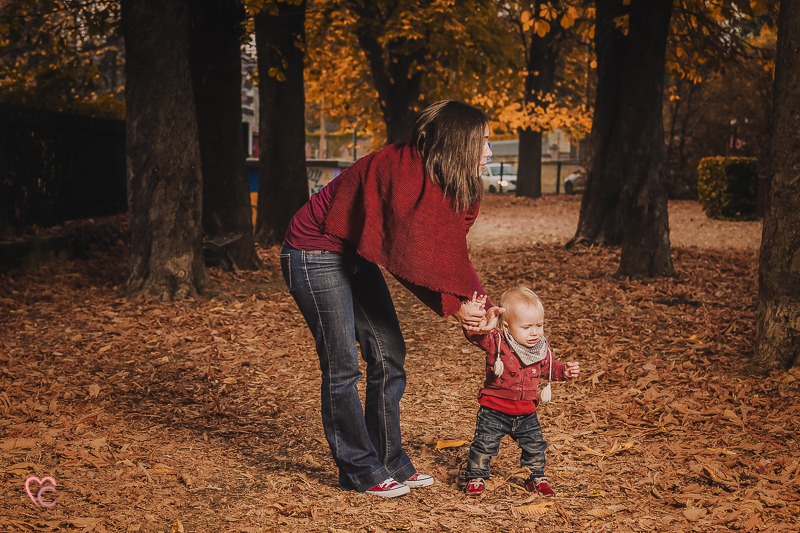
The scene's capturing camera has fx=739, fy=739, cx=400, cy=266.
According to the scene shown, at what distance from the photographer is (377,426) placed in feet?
11.4

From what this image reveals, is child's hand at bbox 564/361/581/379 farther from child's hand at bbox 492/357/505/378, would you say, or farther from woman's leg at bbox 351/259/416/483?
woman's leg at bbox 351/259/416/483

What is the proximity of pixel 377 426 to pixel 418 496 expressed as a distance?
40cm

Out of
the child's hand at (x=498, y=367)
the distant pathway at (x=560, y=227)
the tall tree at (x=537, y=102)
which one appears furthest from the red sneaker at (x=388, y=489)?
the tall tree at (x=537, y=102)

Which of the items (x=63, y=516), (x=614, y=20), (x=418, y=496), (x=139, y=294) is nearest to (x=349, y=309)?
(x=418, y=496)

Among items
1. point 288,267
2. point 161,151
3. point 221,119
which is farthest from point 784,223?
point 221,119

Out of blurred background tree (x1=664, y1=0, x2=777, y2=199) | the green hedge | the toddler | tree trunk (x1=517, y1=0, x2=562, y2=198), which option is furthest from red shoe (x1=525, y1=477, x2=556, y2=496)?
tree trunk (x1=517, y1=0, x2=562, y2=198)

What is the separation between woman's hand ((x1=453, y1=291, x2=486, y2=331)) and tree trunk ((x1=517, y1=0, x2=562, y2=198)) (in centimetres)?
2115

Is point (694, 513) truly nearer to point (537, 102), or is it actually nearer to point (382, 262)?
point (382, 262)

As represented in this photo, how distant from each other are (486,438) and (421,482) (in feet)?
1.31

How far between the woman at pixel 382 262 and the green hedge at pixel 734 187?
15.7 meters

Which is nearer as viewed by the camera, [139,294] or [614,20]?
[139,294]

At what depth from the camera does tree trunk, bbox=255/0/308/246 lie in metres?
12.1

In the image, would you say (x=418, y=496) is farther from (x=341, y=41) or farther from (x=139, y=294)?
(x=341, y=41)

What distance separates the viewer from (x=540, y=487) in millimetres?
3533
